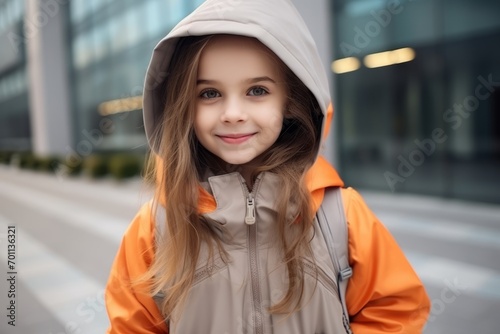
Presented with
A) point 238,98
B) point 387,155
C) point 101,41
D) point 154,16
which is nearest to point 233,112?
point 238,98

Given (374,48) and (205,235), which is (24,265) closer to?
(205,235)

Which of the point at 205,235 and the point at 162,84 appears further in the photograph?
the point at 162,84

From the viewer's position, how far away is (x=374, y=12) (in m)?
7.88

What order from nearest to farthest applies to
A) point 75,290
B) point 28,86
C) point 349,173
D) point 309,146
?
point 309,146 → point 75,290 → point 349,173 → point 28,86

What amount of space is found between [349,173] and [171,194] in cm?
827

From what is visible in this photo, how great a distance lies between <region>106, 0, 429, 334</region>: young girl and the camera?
115 cm

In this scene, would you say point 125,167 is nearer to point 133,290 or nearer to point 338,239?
point 133,290

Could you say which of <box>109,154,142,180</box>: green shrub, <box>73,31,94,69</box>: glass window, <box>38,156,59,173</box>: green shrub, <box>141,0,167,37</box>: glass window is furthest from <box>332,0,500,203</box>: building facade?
<box>38,156,59,173</box>: green shrub

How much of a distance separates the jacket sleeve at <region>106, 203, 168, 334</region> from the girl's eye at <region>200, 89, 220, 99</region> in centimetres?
36

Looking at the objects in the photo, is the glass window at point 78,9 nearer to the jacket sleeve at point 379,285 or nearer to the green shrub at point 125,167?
the green shrub at point 125,167

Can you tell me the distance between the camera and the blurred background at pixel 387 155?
395 cm

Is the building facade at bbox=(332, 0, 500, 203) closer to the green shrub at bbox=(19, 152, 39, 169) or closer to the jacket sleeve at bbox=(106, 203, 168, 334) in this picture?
the jacket sleeve at bbox=(106, 203, 168, 334)

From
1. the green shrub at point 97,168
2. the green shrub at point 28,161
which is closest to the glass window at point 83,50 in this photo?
the green shrub at point 28,161

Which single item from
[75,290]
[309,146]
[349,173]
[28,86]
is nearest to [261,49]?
[309,146]
